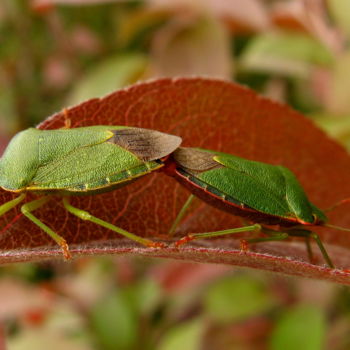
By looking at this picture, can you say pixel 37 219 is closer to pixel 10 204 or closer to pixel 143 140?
pixel 10 204

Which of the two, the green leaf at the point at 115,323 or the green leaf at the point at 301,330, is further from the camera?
the green leaf at the point at 115,323

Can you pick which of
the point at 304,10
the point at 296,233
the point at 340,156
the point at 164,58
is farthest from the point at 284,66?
the point at 296,233

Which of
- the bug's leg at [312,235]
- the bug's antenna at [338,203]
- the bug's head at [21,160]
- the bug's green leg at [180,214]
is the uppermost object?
the bug's head at [21,160]

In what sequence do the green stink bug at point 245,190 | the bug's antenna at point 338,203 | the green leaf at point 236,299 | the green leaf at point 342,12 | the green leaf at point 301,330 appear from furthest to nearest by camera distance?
the green leaf at point 236,299 < the green leaf at point 342,12 < the green leaf at point 301,330 < the bug's antenna at point 338,203 < the green stink bug at point 245,190

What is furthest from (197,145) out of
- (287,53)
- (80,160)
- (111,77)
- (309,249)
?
(111,77)

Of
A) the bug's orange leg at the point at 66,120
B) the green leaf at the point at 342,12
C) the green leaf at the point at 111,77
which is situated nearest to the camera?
the bug's orange leg at the point at 66,120

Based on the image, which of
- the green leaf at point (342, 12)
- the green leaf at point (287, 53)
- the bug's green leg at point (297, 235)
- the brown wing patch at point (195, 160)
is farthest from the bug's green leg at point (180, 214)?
the green leaf at point (342, 12)

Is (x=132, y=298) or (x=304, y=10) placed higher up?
(x=304, y=10)

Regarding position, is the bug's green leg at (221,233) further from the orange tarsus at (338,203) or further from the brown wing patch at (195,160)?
the orange tarsus at (338,203)

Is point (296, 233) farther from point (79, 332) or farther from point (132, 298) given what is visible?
point (79, 332)
